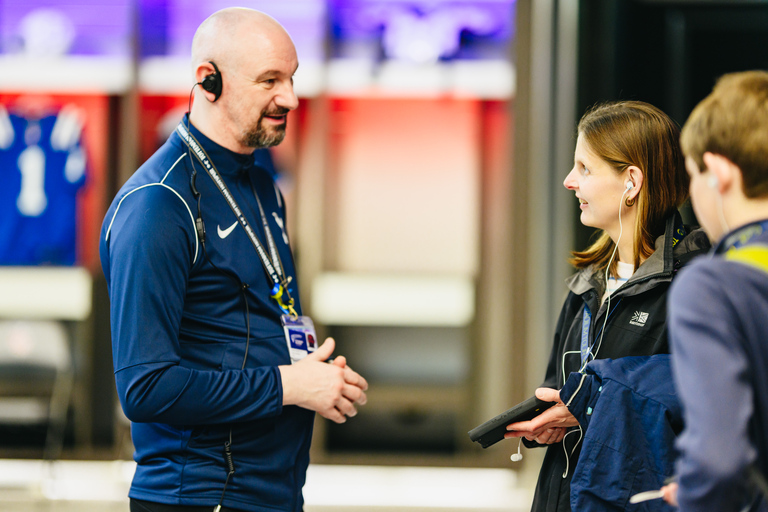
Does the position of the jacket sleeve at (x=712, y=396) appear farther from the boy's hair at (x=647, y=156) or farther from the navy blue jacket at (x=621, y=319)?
the boy's hair at (x=647, y=156)

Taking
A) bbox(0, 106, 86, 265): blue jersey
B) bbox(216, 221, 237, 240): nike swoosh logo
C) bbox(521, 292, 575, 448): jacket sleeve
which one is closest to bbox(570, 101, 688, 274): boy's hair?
bbox(521, 292, 575, 448): jacket sleeve

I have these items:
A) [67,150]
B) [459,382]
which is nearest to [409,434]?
[459,382]

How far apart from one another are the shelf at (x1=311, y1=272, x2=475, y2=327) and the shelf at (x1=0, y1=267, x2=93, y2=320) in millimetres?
1421

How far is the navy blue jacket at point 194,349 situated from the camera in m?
1.51

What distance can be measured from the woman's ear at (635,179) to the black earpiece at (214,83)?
102 centimetres

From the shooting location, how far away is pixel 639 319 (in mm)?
1547

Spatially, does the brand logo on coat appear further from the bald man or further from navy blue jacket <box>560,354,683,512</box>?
the bald man

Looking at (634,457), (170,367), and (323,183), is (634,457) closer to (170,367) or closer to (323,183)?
(170,367)

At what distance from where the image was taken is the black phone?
1.57m

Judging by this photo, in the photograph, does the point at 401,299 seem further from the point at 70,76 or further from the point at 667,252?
the point at 667,252

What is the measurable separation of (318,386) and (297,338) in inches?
8.1

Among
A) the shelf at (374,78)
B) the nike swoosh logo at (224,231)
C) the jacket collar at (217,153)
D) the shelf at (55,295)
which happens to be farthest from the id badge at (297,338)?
the shelf at (55,295)

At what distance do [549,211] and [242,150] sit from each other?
2514mm

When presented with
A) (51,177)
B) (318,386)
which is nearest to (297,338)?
(318,386)
